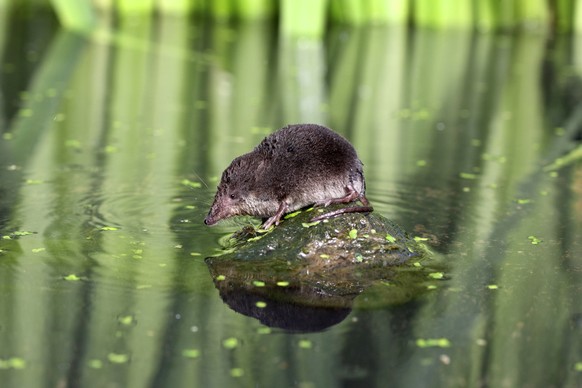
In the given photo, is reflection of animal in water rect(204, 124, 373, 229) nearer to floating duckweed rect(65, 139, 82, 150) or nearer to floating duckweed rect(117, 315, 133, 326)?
floating duckweed rect(117, 315, 133, 326)

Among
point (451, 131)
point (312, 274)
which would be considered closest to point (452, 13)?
point (451, 131)

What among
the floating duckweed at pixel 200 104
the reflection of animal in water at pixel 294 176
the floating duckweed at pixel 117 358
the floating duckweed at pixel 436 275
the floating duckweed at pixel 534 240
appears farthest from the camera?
the floating duckweed at pixel 200 104

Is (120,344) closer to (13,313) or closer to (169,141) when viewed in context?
(13,313)

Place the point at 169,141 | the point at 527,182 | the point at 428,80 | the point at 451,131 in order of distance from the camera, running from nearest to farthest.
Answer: the point at 527,182
the point at 169,141
the point at 451,131
the point at 428,80

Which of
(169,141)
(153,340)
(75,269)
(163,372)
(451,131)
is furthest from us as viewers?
(451,131)

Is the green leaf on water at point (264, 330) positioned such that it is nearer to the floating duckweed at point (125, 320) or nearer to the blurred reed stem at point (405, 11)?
the floating duckweed at point (125, 320)

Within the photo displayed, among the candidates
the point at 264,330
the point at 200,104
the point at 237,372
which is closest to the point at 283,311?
the point at 264,330

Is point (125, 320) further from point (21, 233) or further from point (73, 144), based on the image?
point (73, 144)

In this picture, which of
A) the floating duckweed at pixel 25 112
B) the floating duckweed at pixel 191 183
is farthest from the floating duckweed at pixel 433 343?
the floating duckweed at pixel 25 112
